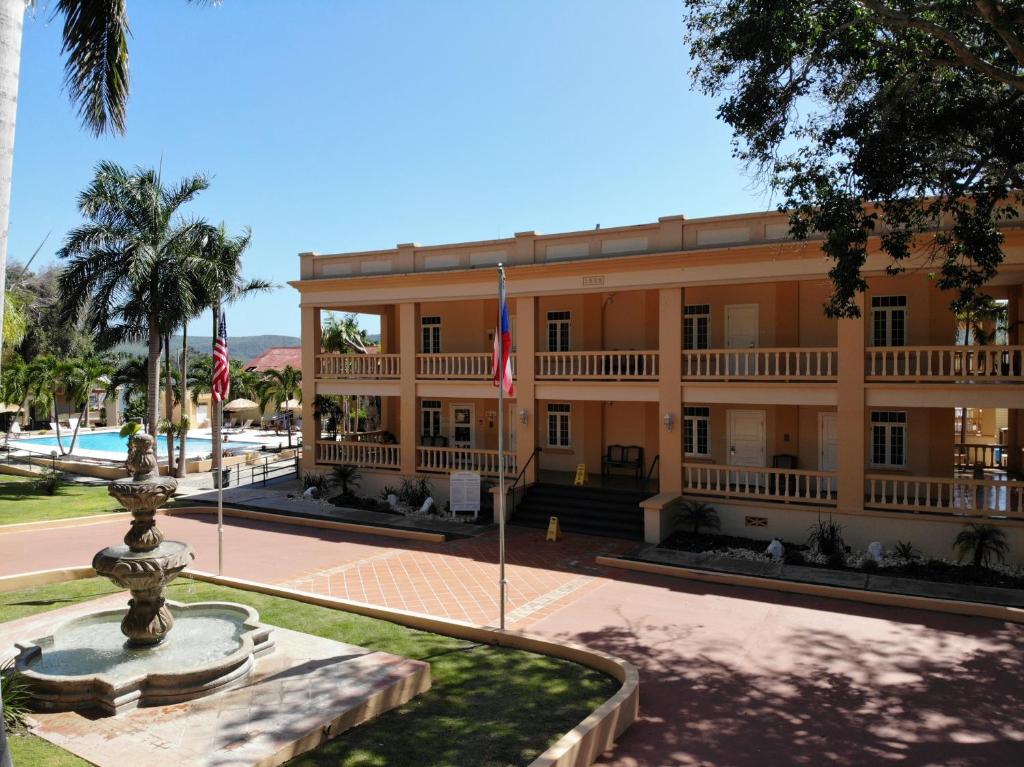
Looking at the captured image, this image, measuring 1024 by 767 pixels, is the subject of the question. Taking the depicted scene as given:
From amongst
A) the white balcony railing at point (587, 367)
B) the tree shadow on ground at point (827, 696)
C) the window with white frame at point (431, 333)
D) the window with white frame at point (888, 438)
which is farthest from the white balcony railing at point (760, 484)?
the window with white frame at point (431, 333)

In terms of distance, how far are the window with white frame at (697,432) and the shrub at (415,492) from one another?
7506 millimetres

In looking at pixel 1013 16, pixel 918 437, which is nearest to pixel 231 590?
pixel 1013 16

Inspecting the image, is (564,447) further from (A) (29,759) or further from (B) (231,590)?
A: (A) (29,759)

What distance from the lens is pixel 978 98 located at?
12.0 meters

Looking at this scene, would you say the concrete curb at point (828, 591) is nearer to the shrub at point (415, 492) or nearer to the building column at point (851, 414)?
the building column at point (851, 414)

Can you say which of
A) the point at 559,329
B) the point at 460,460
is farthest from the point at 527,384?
the point at 460,460

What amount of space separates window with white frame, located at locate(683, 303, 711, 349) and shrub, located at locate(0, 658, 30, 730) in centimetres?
1670

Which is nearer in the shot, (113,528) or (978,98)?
(978,98)

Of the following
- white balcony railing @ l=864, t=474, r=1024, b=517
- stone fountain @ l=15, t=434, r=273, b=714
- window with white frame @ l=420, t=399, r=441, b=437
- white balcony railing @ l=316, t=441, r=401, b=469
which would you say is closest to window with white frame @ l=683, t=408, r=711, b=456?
white balcony railing @ l=864, t=474, r=1024, b=517

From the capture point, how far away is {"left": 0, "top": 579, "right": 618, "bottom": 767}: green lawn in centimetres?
708

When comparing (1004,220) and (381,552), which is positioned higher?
(1004,220)

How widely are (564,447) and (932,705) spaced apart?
1441 centimetres

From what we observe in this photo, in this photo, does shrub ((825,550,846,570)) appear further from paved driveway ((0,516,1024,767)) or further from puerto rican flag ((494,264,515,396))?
puerto rican flag ((494,264,515,396))

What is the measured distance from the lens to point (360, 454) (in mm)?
23234
